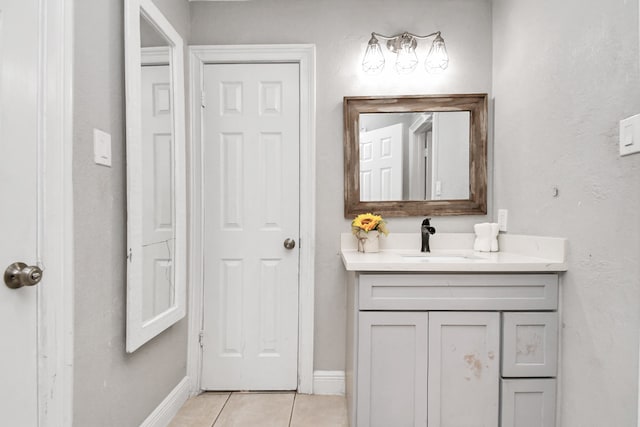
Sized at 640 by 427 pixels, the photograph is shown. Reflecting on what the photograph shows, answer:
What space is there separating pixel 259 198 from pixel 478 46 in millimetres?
1578

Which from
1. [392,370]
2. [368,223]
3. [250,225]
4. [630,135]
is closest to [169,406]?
[250,225]

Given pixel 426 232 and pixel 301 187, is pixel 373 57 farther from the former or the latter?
pixel 426 232

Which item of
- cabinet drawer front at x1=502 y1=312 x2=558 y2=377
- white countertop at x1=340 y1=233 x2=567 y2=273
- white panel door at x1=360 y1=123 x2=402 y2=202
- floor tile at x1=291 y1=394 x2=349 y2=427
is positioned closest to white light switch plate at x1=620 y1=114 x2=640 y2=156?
white countertop at x1=340 y1=233 x2=567 y2=273

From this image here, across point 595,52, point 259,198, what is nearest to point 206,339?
point 259,198

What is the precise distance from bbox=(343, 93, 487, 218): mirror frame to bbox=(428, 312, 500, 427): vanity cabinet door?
2.44 feet

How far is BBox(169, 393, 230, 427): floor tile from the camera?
1.78 meters

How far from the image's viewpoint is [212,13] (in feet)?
6.82

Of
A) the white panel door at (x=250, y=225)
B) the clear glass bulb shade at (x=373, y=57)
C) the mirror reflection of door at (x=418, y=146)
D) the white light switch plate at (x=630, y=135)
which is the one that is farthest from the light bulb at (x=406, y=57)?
the white light switch plate at (x=630, y=135)

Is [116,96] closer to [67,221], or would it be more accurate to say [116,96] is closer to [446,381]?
[67,221]

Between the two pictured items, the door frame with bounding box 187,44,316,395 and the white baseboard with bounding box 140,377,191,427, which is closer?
the white baseboard with bounding box 140,377,191,427

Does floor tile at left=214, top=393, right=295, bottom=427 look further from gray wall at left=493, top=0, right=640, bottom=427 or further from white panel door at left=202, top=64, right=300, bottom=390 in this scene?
gray wall at left=493, top=0, right=640, bottom=427

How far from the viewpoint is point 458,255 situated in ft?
6.48

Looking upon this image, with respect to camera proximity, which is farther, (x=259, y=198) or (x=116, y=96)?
(x=259, y=198)

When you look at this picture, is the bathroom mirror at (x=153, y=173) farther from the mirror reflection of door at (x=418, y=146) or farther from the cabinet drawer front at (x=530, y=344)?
the cabinet drawer front at (x=530, y=344)
